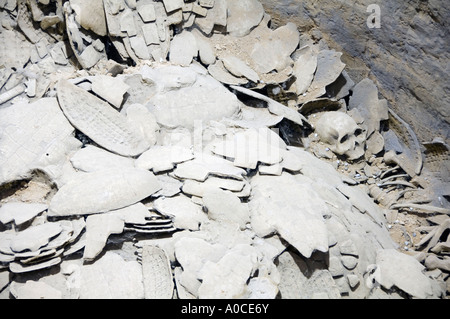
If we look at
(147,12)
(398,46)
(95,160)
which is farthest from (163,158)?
(398,46)

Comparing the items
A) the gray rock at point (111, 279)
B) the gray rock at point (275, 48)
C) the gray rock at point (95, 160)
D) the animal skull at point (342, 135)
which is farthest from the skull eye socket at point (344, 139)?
the gray rock at point (111, 279)

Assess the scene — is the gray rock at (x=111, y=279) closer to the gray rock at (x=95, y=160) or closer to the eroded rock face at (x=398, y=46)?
the gray rock at (x=95, y=160)

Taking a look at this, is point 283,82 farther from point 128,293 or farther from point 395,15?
point 128,293

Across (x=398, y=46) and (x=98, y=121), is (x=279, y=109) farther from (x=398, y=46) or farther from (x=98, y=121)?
(x=98, y=121)

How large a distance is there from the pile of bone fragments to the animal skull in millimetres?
15

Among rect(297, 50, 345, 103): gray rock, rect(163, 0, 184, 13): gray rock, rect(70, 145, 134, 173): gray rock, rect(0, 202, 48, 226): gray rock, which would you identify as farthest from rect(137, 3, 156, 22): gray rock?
rect(0, 202, 48, 226): gray rock

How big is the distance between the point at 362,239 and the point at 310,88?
5.80ft

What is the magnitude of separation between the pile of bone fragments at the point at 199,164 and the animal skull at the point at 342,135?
15 millimetres

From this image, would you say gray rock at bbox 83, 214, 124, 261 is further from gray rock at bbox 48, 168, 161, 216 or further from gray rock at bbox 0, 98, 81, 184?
gray rock at bbox 0, 98, 81, 184

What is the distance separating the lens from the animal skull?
11.7 feet

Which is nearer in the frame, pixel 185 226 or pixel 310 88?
pixel 185 226

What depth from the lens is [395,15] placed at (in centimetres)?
346

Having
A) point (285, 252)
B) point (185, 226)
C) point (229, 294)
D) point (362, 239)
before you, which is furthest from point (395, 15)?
point (229, 294)

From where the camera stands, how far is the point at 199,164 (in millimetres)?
2811
